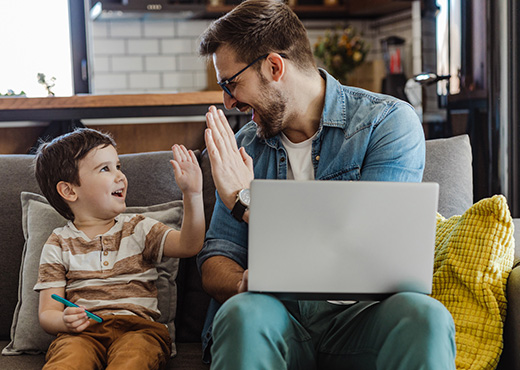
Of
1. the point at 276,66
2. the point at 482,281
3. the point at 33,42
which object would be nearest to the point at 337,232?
the point at 482,281

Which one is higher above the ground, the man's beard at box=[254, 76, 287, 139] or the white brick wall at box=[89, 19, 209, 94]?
the white brick wall at box=[89, 19, 209, 94]

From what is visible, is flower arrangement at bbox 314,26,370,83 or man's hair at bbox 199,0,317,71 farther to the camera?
flower arrangement at bbox 314,26,370,83

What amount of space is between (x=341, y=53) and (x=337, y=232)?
382cm

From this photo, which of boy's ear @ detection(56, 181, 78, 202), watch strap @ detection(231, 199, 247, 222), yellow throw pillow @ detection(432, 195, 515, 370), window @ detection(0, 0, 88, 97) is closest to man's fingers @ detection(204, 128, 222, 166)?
watch strap @ detection(231, 199, 247, 222)

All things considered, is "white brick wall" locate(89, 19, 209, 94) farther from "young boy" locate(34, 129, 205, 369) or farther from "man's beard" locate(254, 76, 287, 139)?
"man's beard" locate(254, 76, 287, 139)

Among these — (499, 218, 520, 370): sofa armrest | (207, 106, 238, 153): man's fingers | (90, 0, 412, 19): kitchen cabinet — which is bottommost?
(499, 218, 520, 370): sofa armrest

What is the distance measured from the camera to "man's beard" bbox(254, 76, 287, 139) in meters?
1.74

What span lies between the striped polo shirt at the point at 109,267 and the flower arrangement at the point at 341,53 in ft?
10.7

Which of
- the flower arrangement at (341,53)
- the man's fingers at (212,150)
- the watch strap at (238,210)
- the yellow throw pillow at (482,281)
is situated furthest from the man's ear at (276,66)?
the flower arrangement at (341,53)

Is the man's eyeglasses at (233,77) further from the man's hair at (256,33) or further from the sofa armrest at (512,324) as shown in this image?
the sofa armrest at (512,324)

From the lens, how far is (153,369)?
1.57 meters

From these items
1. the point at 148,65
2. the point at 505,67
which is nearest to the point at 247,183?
the point at 505,67

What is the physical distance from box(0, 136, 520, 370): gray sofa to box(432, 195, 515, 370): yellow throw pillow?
373 mm

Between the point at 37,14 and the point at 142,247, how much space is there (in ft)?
10.0
